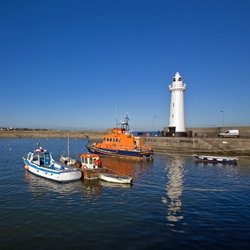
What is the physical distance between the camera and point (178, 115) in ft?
145

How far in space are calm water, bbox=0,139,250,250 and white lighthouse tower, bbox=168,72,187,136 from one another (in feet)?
78.6

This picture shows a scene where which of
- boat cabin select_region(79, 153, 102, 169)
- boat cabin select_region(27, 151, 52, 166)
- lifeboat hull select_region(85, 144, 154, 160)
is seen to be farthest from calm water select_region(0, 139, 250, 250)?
lifeboat hull select_region(85, 144, 154, 160)

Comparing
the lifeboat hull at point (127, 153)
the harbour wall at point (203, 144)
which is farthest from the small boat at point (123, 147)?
the harbour wall at point (203, 144)

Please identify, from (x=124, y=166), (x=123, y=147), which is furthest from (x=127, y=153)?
(x=124, y=166)

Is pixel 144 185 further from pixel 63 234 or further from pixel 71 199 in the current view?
pixel 63 234

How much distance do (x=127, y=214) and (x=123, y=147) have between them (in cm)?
2354

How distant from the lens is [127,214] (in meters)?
12.4

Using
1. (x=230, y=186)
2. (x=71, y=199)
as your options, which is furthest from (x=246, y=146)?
(x=71, y=199)

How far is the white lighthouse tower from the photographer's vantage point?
44281mm

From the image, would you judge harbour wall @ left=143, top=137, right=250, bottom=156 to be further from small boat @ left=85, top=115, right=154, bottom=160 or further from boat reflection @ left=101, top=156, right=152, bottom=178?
boat reflection @ left=101, top=156, right=152, bottom=178

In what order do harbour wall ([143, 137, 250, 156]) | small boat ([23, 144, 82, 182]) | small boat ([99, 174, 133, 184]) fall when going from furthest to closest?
harbour wall ([143, 137, 250, 156]) → small boat ([23, 144, 82, 182]) → small boat ([99, 174, 133, 184])

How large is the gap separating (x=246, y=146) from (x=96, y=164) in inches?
1045

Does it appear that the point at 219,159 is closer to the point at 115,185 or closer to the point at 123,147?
the point at 123,147

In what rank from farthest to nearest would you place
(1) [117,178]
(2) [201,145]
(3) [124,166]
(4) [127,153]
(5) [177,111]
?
(5) [177,111] → (2) [201,145] → (4) [127,153] → (3) [124,166] → (1) [117,178]
